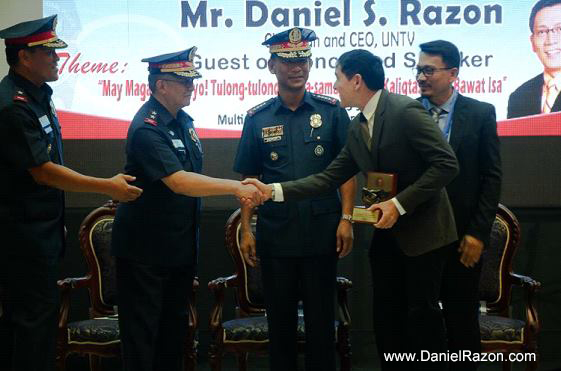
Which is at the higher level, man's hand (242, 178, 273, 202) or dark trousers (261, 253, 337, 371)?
man's hand (242, 178, 273, 202)

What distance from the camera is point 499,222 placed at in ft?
12.3

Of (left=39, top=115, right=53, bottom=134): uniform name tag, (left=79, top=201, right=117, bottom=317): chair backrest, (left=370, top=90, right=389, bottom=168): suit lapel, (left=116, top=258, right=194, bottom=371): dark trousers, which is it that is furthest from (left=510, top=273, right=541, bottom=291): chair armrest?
(left=39, top=115, right=53, bottom=134): uniform name tag

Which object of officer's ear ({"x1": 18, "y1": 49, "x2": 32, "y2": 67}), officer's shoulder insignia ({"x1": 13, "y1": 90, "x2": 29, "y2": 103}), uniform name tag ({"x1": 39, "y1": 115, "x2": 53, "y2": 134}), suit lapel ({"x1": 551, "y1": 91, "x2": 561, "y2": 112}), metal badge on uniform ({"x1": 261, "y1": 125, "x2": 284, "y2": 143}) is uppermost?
officer's ear ({"x1": 18, "y1": 49, "x2": 32, "y2": 67})

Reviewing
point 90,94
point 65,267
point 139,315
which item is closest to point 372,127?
point 139,315

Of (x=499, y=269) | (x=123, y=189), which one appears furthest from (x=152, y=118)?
(x=499, y=269)

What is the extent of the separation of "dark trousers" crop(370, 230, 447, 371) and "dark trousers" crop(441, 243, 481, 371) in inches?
7.0

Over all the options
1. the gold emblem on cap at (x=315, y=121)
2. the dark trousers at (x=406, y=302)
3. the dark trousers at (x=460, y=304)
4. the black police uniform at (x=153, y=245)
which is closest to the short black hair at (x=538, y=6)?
the gold emblem on cap at (x=315, y=121)

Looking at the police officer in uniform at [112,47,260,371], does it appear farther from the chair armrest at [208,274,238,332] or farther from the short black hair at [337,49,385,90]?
the short black hair at [337,49,385,90]

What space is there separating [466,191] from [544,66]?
4.55 ft

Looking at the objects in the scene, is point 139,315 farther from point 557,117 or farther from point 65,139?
point 557,117

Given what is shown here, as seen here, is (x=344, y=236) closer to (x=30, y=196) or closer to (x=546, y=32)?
(x=30, y=196)

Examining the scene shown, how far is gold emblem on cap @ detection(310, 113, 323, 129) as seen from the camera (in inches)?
129

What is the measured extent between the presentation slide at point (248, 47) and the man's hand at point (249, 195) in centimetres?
98

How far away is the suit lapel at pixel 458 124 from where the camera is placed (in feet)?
9.96
